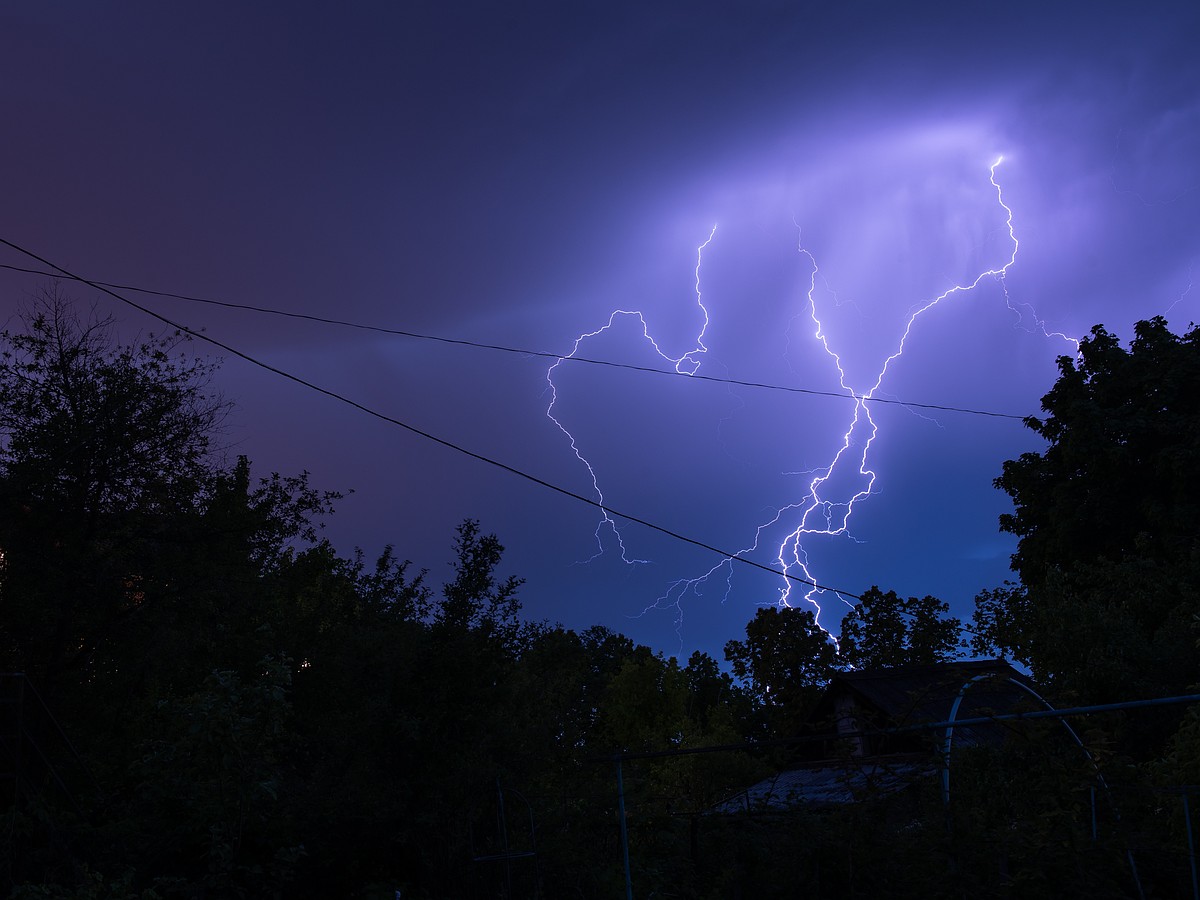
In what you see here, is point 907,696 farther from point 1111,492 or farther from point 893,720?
point 893,720

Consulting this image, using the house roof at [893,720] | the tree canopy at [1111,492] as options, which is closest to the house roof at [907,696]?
the house roof at [893,720]

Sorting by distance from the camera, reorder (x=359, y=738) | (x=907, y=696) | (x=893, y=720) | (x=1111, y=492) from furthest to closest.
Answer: (x=1111, y=492) → (x=907, y=696) → (x=359, y=738) → (x=893, y=720)

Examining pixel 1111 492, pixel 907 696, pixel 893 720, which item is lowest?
pixel 893 720

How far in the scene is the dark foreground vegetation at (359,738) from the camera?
489 centimetres

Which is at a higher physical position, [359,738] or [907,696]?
[907,696]

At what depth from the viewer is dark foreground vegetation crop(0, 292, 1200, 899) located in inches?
193

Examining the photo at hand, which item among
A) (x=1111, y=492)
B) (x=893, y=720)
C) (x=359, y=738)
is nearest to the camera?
(x=893, y=720)

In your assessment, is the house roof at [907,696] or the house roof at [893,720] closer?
the house roof at [893,720]

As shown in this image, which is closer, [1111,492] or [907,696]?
[907,696]

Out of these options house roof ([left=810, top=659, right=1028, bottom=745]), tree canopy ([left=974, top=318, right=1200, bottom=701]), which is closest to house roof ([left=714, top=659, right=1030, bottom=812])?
house roof ([left=810, top=659, right=1028, bottom=745])

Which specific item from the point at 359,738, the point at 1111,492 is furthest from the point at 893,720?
the point at 1111,492

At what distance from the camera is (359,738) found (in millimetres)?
7887

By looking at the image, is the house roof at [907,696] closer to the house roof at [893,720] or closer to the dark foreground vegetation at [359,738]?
the house roof at [893,720]

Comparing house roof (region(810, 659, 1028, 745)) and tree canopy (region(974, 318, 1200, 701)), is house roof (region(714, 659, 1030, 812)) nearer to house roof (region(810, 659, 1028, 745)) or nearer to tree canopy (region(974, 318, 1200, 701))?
house roof (region(810, 659, 1028, 745))
